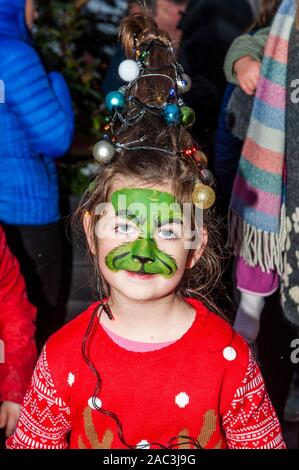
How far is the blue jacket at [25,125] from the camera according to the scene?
226 centimetres

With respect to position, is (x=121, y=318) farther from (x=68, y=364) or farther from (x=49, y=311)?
(x=49, y=311)

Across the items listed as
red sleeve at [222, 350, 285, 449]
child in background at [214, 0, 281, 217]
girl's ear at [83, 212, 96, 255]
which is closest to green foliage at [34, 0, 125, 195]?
child in background at [214, 0, 281, 217]

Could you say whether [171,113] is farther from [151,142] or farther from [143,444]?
[143,444]

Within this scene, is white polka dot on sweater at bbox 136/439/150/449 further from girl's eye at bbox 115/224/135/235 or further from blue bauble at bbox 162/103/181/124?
blue bauble at bbox 162/103/181/124

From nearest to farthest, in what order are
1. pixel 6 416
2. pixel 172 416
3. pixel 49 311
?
pixel 172 416 < pixel 6 416 < pixel 49 311

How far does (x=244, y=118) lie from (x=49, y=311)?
0.94 m

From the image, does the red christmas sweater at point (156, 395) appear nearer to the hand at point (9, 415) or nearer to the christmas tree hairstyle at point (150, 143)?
the christmas tree hairstyle at point (150, 143)

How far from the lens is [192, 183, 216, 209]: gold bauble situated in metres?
1.61

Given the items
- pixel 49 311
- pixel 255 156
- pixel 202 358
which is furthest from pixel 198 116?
pixel 202 358

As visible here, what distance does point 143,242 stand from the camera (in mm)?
1566

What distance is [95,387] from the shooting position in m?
1.63

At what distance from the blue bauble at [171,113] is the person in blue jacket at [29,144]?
758mm

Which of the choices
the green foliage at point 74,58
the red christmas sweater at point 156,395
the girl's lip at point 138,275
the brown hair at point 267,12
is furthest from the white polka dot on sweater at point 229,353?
the green foliage at point 74,58

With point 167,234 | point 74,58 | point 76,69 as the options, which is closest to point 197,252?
point 167,234
